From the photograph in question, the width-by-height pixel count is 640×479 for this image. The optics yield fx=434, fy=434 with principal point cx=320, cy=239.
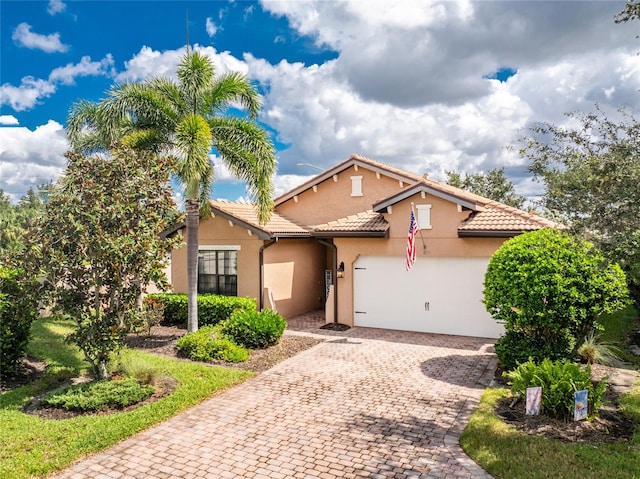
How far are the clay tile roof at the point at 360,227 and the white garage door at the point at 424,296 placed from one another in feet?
3.58

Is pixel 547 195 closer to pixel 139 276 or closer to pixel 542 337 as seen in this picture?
pixel 542 337

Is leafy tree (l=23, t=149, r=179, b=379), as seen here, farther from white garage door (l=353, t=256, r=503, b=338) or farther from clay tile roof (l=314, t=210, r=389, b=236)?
white garage door (l=353, t=256, r=503, b=338)

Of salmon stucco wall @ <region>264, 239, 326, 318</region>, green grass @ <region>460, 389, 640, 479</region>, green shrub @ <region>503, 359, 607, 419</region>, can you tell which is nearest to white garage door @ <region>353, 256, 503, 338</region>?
salmon stucco wall @ <region>264, 239, 326, 318</region>

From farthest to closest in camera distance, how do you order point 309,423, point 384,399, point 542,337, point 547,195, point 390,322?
point 390,322, point 542,337, point 384,399, point 309,423, point 547,195

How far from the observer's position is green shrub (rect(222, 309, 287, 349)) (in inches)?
505

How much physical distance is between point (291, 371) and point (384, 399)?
2.82 m

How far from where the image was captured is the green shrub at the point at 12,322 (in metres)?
9.24

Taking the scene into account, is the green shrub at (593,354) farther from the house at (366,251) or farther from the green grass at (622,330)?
the house at (366,251)

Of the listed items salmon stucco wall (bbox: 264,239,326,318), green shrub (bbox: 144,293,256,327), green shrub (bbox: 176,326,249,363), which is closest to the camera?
green shrub (bbox: 176,326,249,363)

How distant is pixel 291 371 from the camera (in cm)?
1091

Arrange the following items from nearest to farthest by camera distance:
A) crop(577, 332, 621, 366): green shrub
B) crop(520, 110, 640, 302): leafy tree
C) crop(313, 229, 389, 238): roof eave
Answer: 1. crop(520, 110, 640, 302): leafy tree
2. crop(577, 332, 621, 366): green shrub
3. crop(313, 229, 389, 238): roof eave

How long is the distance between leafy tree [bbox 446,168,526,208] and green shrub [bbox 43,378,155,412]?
3490 cm

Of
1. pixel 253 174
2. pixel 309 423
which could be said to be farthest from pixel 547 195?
pixel 253 174

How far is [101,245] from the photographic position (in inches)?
338
